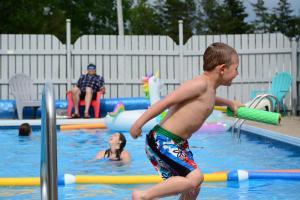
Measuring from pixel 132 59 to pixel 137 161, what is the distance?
8.08 m

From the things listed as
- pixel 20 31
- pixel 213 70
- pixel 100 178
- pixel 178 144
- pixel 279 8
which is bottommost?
pixel 100 178

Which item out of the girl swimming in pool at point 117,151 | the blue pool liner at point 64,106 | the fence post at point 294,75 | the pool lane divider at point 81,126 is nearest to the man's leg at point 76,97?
the blue pool liner at point 64,106

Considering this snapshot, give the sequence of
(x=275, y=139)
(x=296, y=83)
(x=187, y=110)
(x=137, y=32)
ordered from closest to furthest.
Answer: (x=187, y=110), (x=275, y=139), (x=296, y=83), (x=137, y=32)

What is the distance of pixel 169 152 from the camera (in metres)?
3.39

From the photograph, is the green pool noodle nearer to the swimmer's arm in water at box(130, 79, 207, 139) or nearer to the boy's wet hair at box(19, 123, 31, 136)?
the swimmer's arm in water at box(130, 79, 207, 139)

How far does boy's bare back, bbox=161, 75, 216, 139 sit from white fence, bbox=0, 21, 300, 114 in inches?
462

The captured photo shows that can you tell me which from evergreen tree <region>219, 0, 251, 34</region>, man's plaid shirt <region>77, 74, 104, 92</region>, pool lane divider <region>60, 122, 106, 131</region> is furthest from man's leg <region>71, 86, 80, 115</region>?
evergreen tree <region>219, 0, 251, 34</region>

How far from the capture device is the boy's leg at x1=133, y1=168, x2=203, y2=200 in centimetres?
335

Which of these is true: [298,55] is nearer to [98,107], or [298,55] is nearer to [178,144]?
[98,107]

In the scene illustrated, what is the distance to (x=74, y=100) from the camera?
1307 cm

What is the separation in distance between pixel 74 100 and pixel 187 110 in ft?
32.2

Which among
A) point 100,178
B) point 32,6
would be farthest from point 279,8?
point 100,178

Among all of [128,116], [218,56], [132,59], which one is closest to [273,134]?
[128,116]

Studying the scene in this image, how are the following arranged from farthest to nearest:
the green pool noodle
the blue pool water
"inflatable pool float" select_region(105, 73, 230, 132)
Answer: "inflatable pool float" select_region(105, 73, 230, 132) → the blue pool water → the green pool noodle
